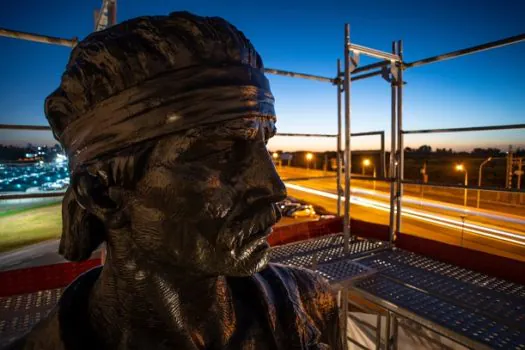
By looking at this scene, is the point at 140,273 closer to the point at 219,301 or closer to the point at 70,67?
the point at 219,301

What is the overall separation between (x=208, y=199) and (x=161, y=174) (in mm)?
140

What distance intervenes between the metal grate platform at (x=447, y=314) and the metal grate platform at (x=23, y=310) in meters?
2.61

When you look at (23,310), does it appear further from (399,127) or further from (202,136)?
(399,127)

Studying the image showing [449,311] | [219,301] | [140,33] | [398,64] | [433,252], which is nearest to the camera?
[140,33]

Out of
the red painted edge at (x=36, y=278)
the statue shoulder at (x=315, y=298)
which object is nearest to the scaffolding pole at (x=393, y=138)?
the statue shoulder at (x=315, y=298)

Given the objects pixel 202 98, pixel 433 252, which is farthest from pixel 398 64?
pixel 202 98

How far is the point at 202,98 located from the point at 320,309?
3.24 ft

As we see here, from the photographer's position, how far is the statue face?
2.84 ft

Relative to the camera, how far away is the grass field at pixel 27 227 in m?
11.8

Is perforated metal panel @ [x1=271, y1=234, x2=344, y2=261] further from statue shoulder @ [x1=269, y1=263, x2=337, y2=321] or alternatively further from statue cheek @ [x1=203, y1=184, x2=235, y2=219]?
statue cheek @ [x1=203, y1=184, x2=235, y2=219]

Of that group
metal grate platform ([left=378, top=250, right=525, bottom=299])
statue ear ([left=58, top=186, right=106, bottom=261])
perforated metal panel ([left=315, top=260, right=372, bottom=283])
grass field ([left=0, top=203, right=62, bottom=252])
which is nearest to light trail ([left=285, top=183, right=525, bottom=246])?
metal grate platform ([left=378, top=250, right=525, bottom=299])

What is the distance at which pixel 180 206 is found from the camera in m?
0.87

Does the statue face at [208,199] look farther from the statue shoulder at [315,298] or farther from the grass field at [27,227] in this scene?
the grass field at [27,227]

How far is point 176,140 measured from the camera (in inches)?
34.0
